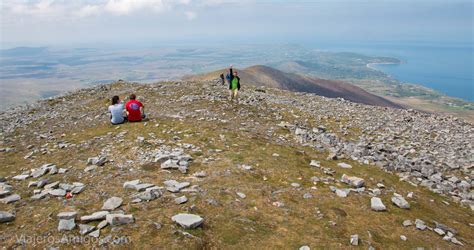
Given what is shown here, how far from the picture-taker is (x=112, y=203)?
1075 centimetres

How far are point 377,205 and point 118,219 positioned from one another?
9.85 meters

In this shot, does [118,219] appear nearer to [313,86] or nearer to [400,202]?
[400,202]

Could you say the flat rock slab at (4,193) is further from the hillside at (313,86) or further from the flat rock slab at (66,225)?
the hillside at (313,86)

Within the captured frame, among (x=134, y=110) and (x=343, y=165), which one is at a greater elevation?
(x=134, y=110)

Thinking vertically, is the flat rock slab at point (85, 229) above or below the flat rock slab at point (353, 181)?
above

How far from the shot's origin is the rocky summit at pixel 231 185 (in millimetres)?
9500

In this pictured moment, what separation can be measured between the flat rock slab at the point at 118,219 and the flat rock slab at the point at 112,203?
39.2 inches

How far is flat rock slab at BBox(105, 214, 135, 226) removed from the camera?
937cm

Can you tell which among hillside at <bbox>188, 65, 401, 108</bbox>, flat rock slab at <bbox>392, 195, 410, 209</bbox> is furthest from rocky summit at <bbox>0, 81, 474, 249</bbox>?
hillside at <bbox>188, 65, 401, 108</bbox>

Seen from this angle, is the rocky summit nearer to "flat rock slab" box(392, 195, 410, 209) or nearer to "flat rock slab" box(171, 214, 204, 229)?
Result: "flat rock slab" box(171, 214, 204, 229)

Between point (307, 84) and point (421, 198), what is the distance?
158347 mm

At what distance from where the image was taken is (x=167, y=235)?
355 inches

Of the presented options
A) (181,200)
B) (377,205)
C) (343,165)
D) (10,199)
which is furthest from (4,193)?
(343,165)

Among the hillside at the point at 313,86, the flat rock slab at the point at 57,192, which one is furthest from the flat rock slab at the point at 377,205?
the hillside at the point at 313,86
